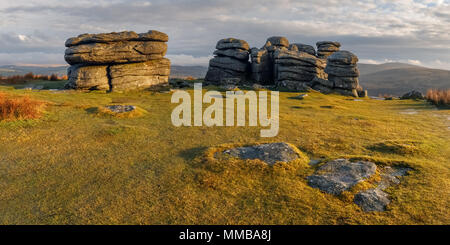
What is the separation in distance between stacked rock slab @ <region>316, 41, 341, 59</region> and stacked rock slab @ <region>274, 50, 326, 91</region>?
14.4 metres

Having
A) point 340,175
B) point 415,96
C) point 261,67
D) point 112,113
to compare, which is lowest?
point 340,175

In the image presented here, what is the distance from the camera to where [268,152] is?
36.5ft

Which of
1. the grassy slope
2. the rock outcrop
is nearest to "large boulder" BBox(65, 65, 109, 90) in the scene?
the grassy slope

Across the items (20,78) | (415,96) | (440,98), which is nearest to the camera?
(440,98)

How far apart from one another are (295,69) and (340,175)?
125ft

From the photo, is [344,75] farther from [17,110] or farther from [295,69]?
[17,110]

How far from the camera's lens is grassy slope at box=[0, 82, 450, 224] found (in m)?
7.20

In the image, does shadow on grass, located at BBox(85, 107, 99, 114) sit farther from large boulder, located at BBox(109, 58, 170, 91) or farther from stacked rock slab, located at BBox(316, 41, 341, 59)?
stacked rock slab, located at BBox(316, 41, 341, 59)

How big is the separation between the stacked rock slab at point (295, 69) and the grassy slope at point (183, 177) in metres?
29.1

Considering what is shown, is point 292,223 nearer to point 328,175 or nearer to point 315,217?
point 315,217

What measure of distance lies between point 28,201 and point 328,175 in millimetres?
9511

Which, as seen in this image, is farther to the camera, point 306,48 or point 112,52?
point 306,48

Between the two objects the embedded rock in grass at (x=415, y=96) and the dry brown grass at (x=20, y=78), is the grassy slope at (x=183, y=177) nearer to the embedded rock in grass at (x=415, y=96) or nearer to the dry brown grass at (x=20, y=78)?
the embedded rock in grass at (x=415, y=96)

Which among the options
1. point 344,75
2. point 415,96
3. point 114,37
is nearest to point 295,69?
point 344,75
